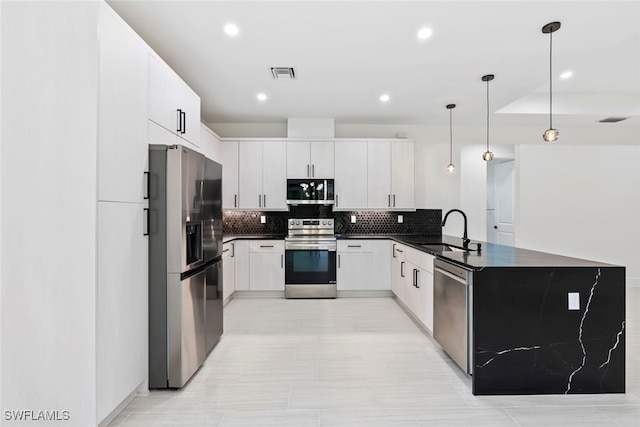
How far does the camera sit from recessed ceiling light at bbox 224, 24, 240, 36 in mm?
2605

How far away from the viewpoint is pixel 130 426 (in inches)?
76.5

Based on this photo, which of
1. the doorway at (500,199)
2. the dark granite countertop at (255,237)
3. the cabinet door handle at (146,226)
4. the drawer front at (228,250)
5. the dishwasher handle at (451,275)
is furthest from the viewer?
the doorway at (500,199)

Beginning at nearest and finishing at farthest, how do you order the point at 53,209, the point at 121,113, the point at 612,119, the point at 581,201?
1. the point at 53,209
2. the point at 121,113
3. the point at 612,119
4. the point at 581,201

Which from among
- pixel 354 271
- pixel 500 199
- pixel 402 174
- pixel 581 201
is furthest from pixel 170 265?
pixel 500 199

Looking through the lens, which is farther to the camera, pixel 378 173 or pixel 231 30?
pixel 378 173

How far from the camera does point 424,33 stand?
2.70 meters

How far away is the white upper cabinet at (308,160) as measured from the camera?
5117 mm

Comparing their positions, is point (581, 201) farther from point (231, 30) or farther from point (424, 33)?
point (231, 30)

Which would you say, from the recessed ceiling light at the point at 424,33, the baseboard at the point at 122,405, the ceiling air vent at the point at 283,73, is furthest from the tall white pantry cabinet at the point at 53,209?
the recessed ceiling light at the point at 424,33

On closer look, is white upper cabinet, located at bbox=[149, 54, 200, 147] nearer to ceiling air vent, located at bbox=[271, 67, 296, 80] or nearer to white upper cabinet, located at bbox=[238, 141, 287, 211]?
ceiling air vent, located at bbox=[271, 67, 296, 80]

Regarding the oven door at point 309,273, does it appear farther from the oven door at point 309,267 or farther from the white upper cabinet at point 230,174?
the white upper cabinet at point 230,174

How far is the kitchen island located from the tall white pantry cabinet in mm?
2347

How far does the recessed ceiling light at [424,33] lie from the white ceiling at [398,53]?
0.04 m

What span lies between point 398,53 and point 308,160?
236 cm
